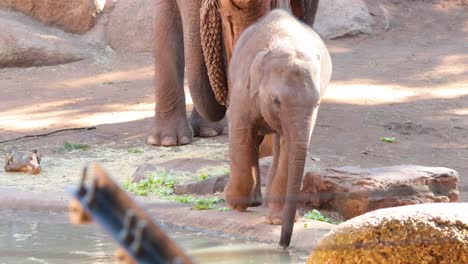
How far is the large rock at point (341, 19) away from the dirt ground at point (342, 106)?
0.18 meters

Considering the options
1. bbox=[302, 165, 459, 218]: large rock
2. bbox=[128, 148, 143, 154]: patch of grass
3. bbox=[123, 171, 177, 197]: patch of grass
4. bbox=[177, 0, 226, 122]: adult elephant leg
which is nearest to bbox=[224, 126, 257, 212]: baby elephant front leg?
bbox=[302, 165, 459, 218]: large rock

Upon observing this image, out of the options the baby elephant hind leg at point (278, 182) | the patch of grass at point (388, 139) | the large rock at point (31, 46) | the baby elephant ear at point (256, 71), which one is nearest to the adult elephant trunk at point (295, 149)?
the baby elephant hind leg at point (278, 182)

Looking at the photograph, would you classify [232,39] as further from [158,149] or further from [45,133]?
[45,133]

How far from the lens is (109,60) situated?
13.1 meters

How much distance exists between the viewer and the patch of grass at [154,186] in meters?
6.97

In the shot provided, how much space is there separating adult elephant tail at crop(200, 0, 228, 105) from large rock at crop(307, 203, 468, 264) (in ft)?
10.9

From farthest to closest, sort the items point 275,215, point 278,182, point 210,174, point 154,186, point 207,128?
point 207,128 < point 210,174 < point 154,186 < point 275,215 < point 278,182

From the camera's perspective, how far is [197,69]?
26.6 feet

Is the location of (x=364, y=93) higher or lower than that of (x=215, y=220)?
lower

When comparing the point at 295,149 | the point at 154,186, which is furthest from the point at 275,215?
the point at 154,186

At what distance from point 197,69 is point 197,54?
0.13 meters

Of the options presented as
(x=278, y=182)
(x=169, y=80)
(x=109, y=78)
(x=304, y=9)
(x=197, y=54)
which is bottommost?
(x=109, y=78)

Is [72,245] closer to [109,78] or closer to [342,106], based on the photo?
[342,106]

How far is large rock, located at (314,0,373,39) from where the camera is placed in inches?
556
